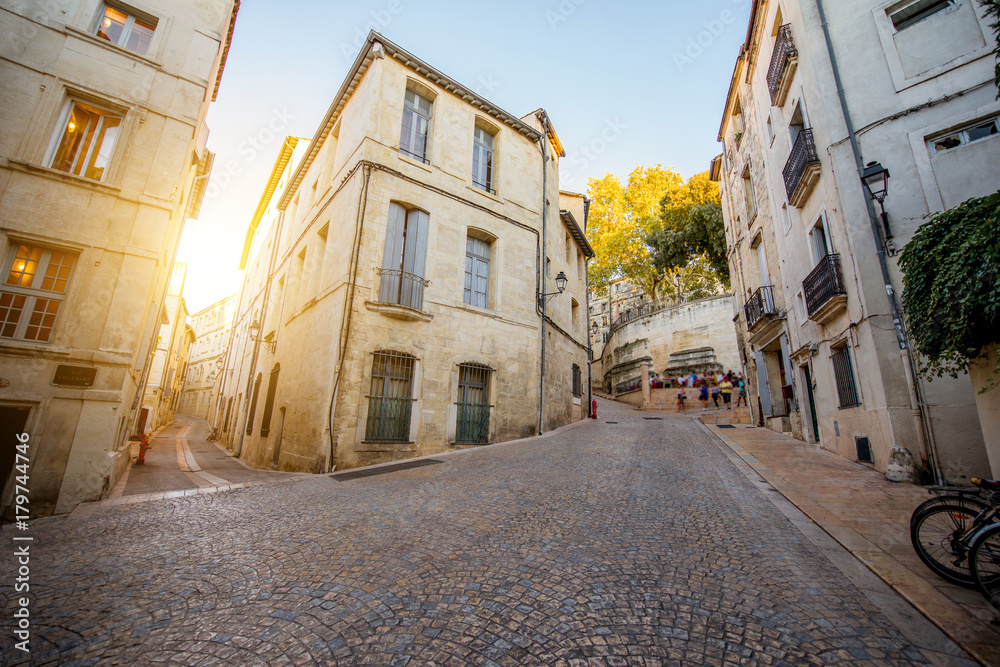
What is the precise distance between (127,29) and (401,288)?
7.13 meters

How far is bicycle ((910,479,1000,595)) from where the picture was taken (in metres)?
3.10

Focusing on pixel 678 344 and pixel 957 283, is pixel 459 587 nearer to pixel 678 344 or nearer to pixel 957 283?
pixel 957 283

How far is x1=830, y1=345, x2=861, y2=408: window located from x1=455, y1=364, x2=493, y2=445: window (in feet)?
26.6

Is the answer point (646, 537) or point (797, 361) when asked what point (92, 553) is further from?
point (797, 361)

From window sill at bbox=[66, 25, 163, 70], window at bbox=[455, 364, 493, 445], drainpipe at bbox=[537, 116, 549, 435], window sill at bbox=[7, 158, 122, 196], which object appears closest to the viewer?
window sill at bbox=[7, 158, 122, 196]

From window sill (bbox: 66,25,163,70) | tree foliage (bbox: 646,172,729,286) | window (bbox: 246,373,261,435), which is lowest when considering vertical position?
window (bbox: 246,373,261,435)

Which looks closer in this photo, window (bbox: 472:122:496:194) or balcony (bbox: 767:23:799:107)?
balcony (bbox: 767:23:799:107)

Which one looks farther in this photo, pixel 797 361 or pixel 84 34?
pixel 797 361

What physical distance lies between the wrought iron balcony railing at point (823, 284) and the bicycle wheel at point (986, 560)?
6436 mm

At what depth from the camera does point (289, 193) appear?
17781 millimetres

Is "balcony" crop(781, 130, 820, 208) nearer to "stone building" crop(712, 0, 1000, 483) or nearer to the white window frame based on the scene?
"stone building" crop(712, 0, 1000, 483)

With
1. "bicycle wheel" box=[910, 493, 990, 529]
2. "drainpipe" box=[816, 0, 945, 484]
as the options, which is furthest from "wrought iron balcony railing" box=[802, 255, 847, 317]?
"bicycle wheel" box=[910, 493, 990, 529]

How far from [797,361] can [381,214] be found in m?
12.2

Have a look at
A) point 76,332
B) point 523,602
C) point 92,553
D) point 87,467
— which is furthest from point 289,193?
point 523,602
